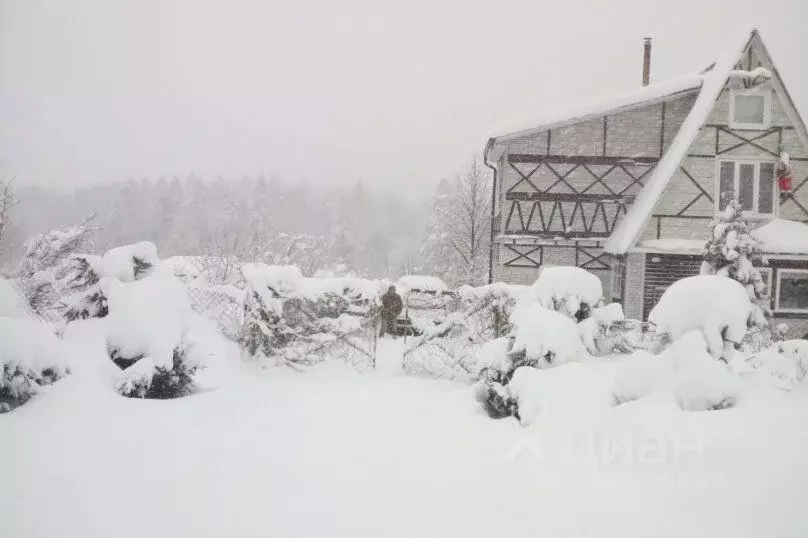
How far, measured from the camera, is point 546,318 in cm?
529

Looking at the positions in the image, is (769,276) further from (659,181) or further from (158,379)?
(158,379)

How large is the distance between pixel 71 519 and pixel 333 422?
94.8 inches

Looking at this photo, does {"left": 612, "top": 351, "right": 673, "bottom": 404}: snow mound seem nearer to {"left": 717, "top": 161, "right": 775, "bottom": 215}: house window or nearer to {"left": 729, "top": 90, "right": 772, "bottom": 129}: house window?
{"left": 717, "top": 161, "right": 775, "bottom": 215}: house window

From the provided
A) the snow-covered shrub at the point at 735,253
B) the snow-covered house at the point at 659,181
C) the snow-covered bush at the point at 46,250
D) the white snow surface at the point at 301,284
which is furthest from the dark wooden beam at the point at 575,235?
the snow-covered bush at the point at 46,250

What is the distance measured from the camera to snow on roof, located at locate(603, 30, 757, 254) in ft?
46.7

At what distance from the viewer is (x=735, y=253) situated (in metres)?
11.5

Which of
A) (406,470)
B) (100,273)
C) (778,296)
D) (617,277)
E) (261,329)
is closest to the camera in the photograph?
(406,470)

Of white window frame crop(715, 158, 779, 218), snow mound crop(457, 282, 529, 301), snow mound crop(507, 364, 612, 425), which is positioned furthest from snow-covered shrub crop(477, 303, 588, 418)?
white window frame crop(715, 158, 779, 218)

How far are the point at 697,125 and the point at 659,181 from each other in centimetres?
195

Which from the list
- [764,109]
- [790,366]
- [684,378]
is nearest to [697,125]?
[764,109]

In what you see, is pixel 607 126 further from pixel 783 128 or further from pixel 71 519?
pixel 71 519

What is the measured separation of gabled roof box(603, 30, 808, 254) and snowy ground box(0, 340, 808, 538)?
10.9 meters

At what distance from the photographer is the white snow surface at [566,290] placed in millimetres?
5961

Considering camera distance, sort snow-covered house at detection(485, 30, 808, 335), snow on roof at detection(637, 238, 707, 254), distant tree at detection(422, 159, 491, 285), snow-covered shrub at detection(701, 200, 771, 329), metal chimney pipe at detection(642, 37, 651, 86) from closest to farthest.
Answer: snow-covered shrub at detection(701, 200, 771, 329) → snow on roof at detection(637, 238, 707, 254) → snow-covered house at detection(485, 30, 808, 335) → metal chimney pipe at detection(642, 37, 651, 86) → distant tree at detection(422, 159, 491, 285)
